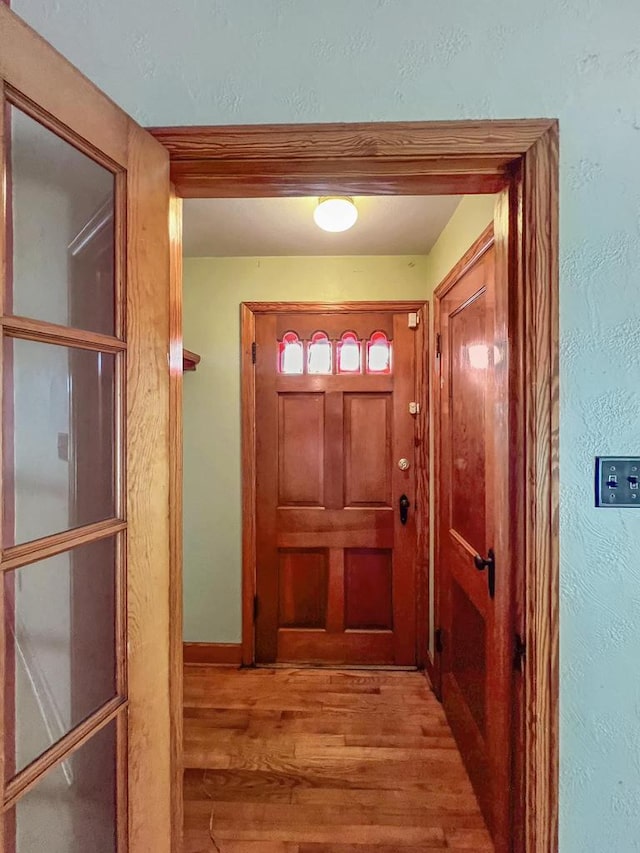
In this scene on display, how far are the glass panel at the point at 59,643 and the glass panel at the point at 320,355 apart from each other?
172 centimetres

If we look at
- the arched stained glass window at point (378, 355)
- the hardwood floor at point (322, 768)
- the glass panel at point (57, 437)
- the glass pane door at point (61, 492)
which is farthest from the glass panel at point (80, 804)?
the arched stained glass window at point (378, 355)

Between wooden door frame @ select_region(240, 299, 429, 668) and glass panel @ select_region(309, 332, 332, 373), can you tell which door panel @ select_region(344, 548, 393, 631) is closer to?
wooden door frame @ select_region(240, 299, 429, 668)

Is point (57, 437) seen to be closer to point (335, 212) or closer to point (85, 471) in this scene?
point (85, 471)

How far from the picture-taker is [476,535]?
1.59m

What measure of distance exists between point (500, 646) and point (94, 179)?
53.7 inches

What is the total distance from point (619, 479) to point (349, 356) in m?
1.66

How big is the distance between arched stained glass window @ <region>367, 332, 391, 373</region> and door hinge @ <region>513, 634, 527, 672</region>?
5.41 feet

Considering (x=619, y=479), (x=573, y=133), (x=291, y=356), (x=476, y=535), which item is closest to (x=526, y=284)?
(x=573, y=133)

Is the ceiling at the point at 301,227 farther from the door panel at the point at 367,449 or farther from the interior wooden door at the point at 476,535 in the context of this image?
the door panel at the point at 367,449

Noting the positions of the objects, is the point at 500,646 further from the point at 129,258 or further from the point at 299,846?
the point at 129,258

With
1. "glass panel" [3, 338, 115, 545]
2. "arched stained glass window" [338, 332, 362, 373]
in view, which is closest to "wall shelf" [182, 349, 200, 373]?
"arched stained glass window" [338, 332, 362, 373]

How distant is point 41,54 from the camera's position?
73 cm

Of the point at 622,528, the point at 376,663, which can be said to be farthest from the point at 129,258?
the point at 376,663

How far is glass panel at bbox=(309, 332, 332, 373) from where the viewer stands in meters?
2.45
